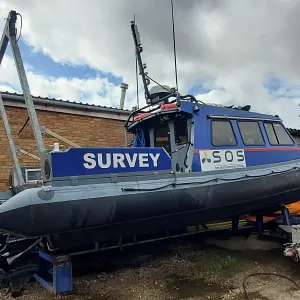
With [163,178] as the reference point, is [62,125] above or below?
above

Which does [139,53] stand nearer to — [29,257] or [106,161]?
[106,161]

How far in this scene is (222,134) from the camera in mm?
5219

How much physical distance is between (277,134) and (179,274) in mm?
3023

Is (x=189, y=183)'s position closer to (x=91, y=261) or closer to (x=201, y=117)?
(x=201, y=117)

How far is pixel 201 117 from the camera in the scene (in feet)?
16.6

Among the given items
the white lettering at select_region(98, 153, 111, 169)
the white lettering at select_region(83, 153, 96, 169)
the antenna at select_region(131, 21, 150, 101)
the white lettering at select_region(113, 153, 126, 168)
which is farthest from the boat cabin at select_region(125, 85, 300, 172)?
the white lettering at select_region(83, 153, 96, 169)

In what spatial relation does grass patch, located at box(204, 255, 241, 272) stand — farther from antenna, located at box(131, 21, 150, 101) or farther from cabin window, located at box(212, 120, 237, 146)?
antenna, located at box(131, 21, 150, 101)

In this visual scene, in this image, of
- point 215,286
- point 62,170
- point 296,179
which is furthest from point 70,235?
point 296,179

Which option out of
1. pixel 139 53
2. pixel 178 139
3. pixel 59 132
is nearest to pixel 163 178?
pixel 178 139

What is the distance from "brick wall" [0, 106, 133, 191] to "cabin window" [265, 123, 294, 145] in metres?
3.88

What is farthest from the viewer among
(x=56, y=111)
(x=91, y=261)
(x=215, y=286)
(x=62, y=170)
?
(x=56, y=111)

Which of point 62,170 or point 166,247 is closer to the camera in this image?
point 62,170

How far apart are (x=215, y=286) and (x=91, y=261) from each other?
7.43 feet

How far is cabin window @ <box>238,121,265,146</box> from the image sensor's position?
548cm
